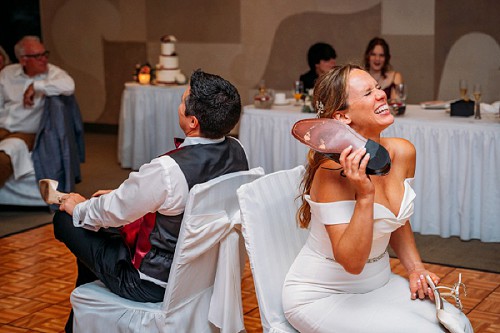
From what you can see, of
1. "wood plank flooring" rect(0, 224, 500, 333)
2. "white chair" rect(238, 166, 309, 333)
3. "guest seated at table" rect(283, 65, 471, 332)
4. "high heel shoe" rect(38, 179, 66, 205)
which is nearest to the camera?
"guest seated at table" rect(283, 65, 471, 332)

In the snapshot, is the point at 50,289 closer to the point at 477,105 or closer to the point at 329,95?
the point at 329,95

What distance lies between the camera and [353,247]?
217 centimetres

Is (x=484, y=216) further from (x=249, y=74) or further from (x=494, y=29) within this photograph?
(x=249, y=74)

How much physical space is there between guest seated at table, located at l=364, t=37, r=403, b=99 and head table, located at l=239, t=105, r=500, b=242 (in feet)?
3.49

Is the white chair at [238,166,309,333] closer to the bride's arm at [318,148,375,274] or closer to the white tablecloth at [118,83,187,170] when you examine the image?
the bride's arm at [318,148,375,274]

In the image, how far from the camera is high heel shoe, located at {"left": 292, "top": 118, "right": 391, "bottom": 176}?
209cm

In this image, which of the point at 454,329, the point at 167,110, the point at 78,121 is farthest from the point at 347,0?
the point at 454,329

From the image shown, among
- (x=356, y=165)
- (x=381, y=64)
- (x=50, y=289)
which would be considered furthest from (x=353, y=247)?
(x=381, y=64)

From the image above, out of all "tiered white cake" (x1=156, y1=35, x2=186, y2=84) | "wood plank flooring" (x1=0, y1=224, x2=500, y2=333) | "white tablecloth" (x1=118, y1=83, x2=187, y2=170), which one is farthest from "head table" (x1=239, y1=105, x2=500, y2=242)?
"tiered white cake" (x1=156, y1=35, x2=186, y2=84)

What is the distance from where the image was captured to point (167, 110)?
747 cm

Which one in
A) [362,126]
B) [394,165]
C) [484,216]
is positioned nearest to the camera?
[362,126]

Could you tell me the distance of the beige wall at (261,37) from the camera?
7699mm

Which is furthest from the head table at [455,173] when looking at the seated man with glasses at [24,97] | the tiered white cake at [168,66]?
the tiered white cake at [168,66]

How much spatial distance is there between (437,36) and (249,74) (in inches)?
85.8
